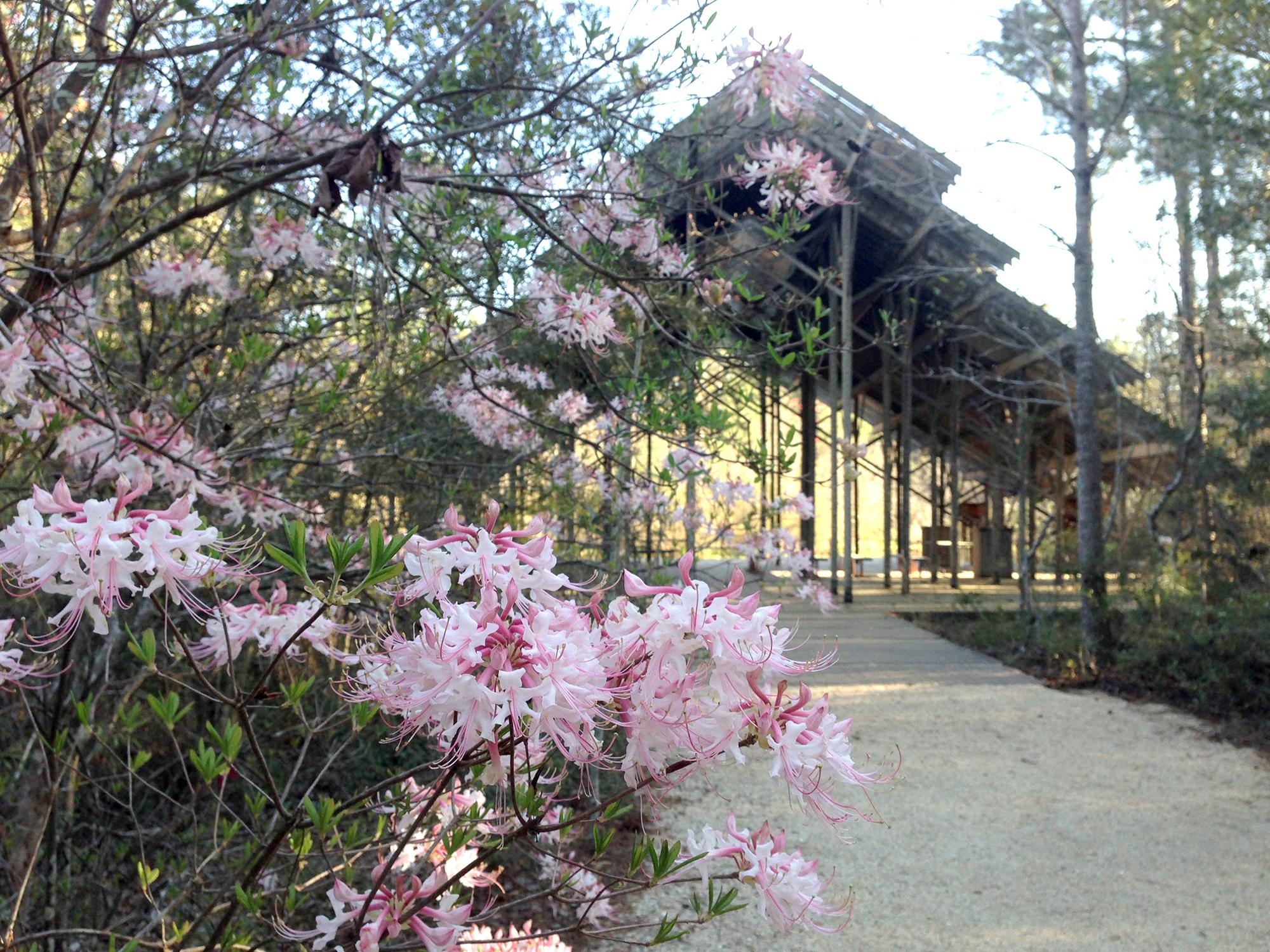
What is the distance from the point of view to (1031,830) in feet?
14.6

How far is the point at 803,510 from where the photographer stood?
5746 millimetres

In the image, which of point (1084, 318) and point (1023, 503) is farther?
point (1023, 503)

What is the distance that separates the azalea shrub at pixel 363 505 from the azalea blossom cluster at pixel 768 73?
0.05 feet

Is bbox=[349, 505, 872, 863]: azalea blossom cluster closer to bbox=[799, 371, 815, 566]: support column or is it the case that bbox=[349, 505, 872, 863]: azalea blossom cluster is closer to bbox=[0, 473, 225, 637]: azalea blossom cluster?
bbox=[0, 473, 225, 637]: azalea blossom cluster

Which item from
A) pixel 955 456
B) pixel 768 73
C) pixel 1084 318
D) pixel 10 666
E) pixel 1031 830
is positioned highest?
pixel 1084 318

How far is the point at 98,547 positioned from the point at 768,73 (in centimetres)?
253

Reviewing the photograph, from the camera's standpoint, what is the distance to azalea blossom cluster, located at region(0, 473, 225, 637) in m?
0.90

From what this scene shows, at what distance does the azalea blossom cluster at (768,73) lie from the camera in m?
2.86

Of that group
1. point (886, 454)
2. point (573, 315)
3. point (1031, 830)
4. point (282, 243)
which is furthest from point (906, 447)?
point (282, 243)

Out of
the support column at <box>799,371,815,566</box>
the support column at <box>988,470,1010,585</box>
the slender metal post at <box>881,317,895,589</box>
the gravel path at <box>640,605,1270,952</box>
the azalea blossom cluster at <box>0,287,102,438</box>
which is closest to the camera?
the azalea blossom cluster at <box>0,287,102,438</box>

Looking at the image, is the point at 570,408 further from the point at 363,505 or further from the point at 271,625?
the point at 271,625

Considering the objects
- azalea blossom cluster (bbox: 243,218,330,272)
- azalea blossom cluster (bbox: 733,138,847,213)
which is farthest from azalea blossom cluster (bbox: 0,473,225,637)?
azalea blossom cluster (bbox: 733,138,847,213)

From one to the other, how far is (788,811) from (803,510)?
1.78m

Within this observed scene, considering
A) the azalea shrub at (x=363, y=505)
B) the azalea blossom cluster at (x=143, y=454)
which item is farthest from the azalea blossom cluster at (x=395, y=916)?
→ the azalea blossom cluster at (x=143, y=454)
